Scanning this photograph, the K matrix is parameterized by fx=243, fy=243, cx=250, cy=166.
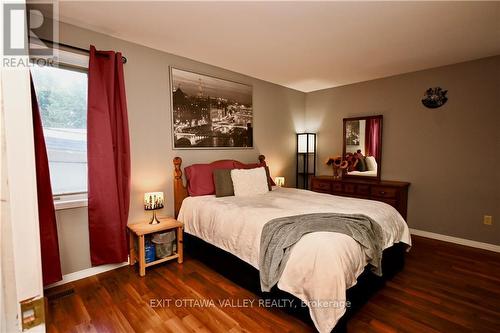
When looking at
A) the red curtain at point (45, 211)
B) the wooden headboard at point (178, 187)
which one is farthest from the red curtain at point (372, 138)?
the red curtain at point (45, 211)

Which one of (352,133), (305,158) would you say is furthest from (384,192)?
(305,158)

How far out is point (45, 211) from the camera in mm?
1989

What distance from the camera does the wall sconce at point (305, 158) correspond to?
15.5ft

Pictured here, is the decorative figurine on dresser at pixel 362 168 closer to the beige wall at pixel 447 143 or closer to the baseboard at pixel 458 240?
the beige wall at pixel 447 143

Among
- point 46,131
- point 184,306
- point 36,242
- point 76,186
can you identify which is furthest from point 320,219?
point 46,131

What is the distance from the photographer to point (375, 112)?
3961 millimetres

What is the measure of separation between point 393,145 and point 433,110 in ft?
2.25

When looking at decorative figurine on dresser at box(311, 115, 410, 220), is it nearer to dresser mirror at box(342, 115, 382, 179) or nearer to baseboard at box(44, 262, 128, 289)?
dresser mirror at box(342, 115, 382, 179)

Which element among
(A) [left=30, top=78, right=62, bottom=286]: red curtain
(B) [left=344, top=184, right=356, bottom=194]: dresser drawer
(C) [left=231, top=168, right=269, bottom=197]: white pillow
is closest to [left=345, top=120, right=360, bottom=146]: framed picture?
(B) [left=344, top=184, right=356, bottom=194]: dresser drawer

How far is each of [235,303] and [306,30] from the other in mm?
2540

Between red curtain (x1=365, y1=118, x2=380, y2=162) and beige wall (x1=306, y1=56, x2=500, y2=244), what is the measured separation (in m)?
0.11

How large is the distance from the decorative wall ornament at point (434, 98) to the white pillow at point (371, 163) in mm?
1038

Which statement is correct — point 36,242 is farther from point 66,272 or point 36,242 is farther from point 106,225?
point 66,272

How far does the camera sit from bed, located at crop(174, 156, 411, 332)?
148 cm
